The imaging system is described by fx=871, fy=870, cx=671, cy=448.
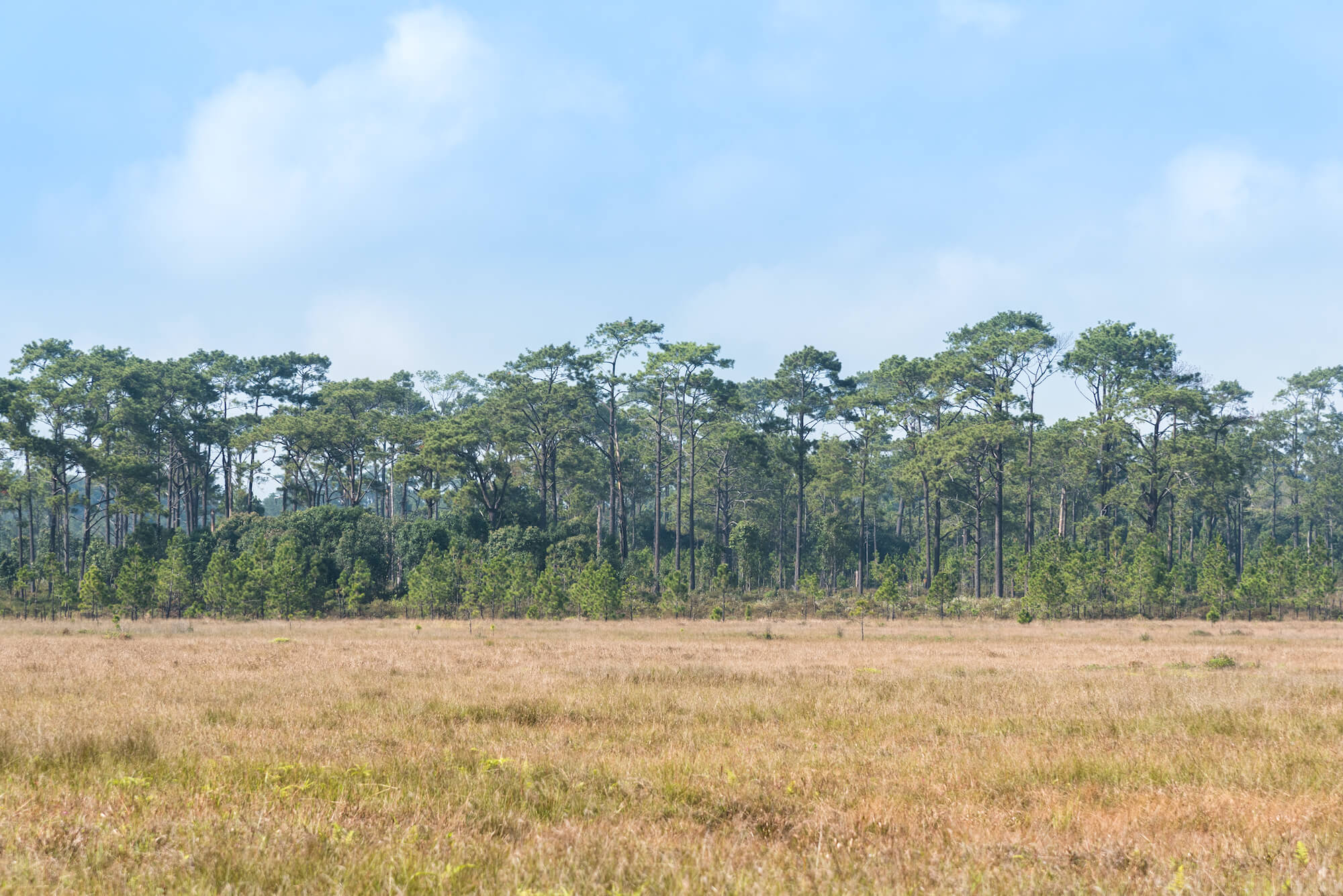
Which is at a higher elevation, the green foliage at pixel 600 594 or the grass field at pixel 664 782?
the grass field at pixel 664 782

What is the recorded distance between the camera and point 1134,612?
5312 centimetres

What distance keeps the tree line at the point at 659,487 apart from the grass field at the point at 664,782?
33.1m

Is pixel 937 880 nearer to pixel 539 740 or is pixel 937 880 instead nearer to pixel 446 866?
pixel 446 866

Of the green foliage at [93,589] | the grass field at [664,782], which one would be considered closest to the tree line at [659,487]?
the green foliage at [93,589]

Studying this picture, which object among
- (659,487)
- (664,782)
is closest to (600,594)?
(659,487)

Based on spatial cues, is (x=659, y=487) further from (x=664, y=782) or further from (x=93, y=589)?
(x=664, y=782)

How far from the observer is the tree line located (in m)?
51.8

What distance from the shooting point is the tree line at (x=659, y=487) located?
170ft

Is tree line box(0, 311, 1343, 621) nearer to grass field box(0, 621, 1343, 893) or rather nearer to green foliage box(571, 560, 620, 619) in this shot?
green foliage box(571, 560, 620, 619)

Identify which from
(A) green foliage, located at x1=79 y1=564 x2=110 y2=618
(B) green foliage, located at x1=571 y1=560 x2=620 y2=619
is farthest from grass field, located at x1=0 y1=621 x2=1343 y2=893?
(A) green foliage, located at x1=79 y1=564 x2=110 y2=618

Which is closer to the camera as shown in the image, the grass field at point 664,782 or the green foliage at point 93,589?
the grass field at point 664,782

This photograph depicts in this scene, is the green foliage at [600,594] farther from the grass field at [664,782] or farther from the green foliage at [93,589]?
the grass field at [664,782]

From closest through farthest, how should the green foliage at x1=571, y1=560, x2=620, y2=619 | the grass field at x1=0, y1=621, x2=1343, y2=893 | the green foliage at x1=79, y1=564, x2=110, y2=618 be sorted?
the grass field at x1=0, y1=621, x2=1343, y2=893, the green foliage at x1=79, y1=564, x2=110, y2=618, the green foliage at x1=571, y1=560, x2=620, y2=619

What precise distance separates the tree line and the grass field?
33.1 metres
